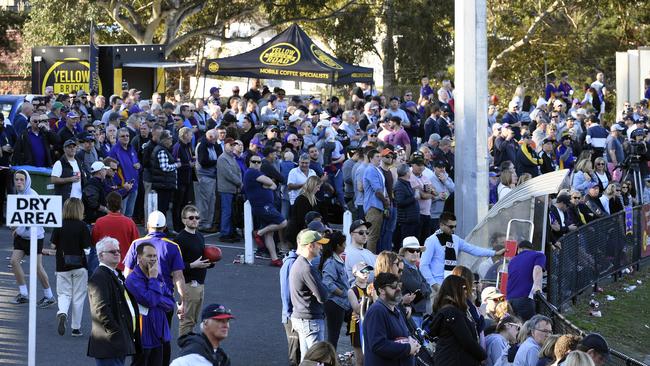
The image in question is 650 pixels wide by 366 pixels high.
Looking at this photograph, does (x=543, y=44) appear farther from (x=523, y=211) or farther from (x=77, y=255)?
(x=77, y=255)

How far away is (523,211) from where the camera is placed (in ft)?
51.3

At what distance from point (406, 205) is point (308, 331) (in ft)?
21.8

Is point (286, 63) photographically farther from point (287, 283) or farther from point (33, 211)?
point (33, 211)

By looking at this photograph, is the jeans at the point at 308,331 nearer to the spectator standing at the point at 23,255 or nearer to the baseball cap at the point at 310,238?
the baseball cap at the point at 310,238

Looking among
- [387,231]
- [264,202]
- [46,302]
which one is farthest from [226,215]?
[46,302]

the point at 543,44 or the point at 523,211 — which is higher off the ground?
the point at 543,44

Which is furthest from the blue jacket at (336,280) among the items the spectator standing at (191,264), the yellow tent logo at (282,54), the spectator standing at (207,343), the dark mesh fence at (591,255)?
the yellow tent logo at (282,54)

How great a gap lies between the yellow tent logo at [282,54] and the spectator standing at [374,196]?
35.6 feet

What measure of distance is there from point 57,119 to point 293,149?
4334mm

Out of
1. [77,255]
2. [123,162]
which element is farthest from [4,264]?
[77,255]

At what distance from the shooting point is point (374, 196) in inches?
701

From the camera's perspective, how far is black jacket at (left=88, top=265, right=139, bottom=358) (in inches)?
406

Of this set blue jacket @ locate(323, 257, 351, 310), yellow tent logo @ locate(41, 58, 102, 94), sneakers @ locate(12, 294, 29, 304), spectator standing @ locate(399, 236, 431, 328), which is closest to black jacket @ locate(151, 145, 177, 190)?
sneakers @ locate(12, 294, 29, 304)

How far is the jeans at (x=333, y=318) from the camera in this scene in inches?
480
